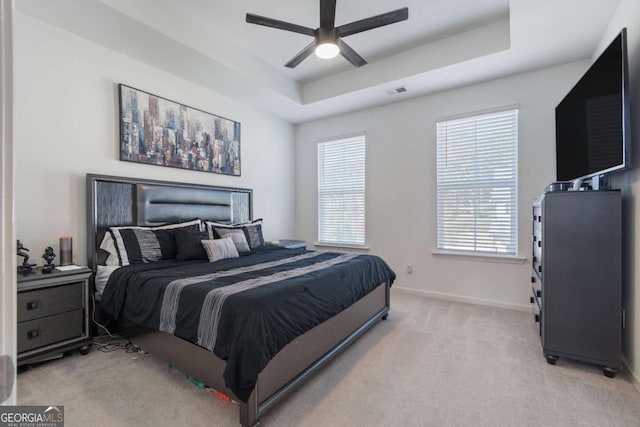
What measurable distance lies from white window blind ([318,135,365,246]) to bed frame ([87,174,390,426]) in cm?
136

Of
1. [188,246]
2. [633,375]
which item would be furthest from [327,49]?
[633,375]

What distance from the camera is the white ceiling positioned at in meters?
2.59

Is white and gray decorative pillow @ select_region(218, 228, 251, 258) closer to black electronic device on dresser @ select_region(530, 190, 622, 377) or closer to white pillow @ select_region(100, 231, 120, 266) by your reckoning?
white pillow @ select_region(100, 231, 120, 266)

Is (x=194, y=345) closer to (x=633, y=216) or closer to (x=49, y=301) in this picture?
(x=49, y=301)

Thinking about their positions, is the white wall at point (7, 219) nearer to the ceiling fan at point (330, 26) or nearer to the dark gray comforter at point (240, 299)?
the dark gray comforter at point (240, 299)

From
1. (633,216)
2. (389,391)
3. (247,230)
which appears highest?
(633,216)

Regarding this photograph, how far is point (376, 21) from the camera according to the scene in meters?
2.38

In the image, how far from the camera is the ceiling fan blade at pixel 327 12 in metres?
2.26

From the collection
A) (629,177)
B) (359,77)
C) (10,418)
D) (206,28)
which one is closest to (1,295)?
(10,418)

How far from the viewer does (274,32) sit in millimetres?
3307

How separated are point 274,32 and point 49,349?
11.9 ft

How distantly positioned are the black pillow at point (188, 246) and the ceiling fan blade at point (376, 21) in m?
2.45

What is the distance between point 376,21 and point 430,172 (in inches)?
91.6

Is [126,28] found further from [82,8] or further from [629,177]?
[629,177]
